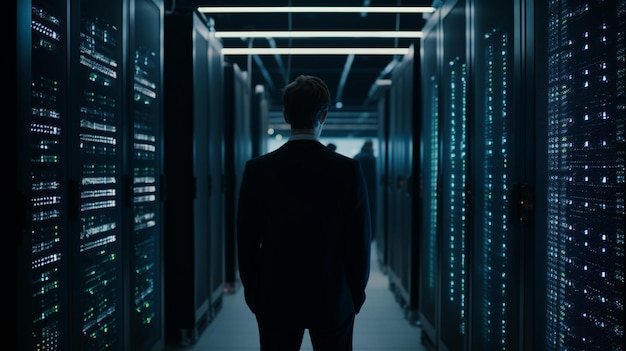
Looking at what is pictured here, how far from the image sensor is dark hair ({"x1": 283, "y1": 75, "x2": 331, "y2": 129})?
5.69 feet

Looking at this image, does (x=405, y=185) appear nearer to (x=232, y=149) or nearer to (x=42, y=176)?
(x=232, y=149)

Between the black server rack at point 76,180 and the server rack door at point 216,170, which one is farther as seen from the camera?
the server rack door at point 216,170

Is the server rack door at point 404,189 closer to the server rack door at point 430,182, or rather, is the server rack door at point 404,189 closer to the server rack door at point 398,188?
the server rack door at point 398,188

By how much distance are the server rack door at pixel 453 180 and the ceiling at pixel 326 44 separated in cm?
190

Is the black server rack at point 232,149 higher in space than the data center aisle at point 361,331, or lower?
higher

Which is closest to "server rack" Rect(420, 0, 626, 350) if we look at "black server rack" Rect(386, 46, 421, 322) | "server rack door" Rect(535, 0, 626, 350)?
"server rack door" Rect(535, 0, 626, 350)

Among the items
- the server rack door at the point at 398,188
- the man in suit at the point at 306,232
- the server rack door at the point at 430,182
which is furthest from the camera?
the server rack door at the point at 398,188

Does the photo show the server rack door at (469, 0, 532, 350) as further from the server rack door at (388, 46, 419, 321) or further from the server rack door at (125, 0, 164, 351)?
the server rack door at (388, 46, 419, 321)

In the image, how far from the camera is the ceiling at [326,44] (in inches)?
260

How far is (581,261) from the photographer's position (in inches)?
67.2

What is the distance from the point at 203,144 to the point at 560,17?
3.04 metres

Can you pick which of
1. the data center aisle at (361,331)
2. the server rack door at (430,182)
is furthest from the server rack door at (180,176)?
the server rack door at (430,182)

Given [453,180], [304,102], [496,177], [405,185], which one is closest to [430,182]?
[453,180]

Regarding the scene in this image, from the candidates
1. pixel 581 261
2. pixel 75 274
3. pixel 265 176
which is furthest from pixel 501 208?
pixel 75 274
